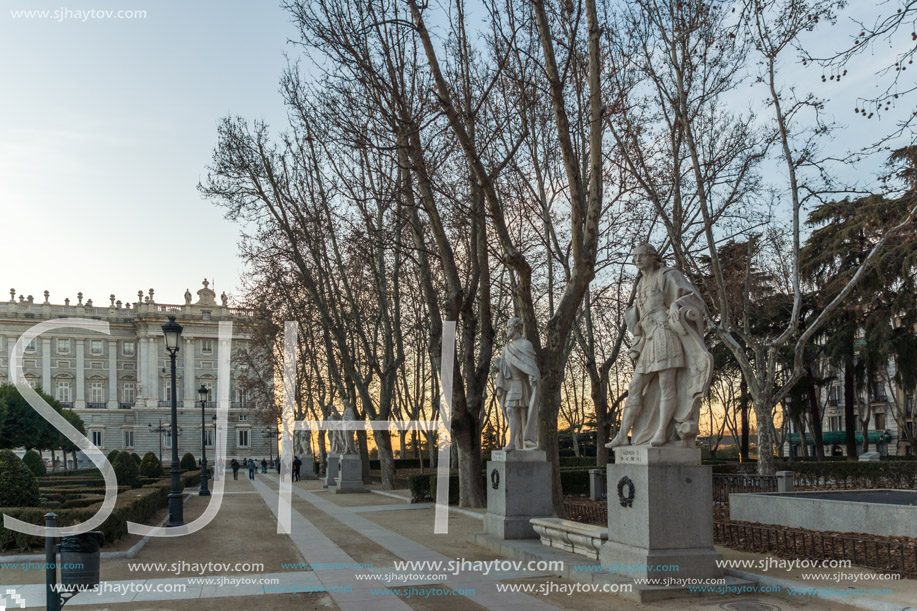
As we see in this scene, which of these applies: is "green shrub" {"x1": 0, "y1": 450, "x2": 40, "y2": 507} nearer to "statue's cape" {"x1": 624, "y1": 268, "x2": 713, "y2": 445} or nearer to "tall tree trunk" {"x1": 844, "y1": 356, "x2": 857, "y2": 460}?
"statue's cape" {"x1": 624, "y1": 268, "x2": 713, "y2": 445}

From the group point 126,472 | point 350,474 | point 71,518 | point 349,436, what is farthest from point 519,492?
point 349,436

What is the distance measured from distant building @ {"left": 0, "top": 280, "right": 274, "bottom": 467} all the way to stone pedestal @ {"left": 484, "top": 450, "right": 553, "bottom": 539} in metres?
83.0

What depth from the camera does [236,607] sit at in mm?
8711

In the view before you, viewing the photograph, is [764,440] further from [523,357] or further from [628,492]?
[628,492]

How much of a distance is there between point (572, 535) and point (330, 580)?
331 cm

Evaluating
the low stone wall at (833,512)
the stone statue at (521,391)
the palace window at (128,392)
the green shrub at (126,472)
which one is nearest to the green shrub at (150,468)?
the green shrub at (126,472)

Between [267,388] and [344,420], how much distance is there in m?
25.1

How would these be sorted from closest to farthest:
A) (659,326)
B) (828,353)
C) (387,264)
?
(659,326), (387,264), (828,353)

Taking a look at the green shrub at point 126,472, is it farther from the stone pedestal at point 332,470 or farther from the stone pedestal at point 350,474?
the stone pedestal at point 332,470

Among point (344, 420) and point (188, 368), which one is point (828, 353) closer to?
point (344, 420)

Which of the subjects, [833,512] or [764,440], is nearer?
[833,512]

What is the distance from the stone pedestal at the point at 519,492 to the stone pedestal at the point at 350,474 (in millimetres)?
18510

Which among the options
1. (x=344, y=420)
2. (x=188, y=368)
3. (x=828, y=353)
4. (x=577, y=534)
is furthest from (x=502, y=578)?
(x=188, y=368)

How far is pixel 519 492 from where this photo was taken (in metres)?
12.7
